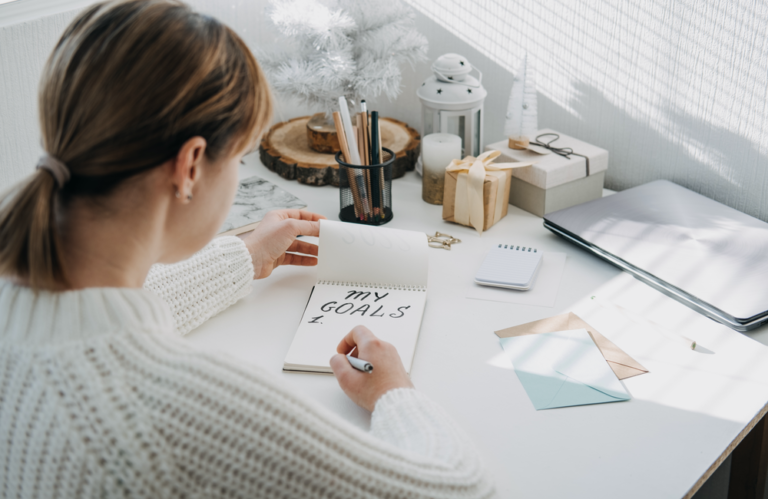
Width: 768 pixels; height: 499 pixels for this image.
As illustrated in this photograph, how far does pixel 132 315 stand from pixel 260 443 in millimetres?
143

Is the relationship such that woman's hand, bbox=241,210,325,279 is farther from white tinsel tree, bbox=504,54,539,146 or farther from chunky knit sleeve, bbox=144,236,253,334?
white tinsel tree, bbox=504,54,539,146

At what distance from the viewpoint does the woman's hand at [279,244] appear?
93 cm

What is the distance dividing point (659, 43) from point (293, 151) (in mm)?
738

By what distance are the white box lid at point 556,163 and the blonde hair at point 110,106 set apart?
0.72 m

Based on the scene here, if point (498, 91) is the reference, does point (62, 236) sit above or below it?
above

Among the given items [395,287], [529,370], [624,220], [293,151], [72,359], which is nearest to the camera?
[72,359]

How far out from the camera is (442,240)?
3.46 ft

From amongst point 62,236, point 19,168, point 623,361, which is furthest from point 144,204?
point 19,168

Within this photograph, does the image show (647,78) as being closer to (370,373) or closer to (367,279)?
(367,279)

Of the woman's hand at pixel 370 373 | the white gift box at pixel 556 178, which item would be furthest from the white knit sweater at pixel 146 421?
the white gift box at pixel 556 178

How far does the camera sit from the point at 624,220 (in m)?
1.02

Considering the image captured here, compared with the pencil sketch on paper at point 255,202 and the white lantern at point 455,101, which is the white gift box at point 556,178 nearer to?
the white lantern at point 455,101

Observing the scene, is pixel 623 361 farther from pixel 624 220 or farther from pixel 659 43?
pixel 659 43

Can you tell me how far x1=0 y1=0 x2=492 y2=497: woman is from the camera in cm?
44
